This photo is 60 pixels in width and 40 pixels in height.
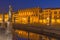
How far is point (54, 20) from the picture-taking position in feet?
15.5

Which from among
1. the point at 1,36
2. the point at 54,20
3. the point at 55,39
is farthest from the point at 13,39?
the point at 54,20

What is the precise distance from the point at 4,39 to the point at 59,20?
2.65 meters

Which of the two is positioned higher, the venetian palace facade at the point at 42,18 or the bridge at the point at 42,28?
the venetian palace facade at the point at 42,18

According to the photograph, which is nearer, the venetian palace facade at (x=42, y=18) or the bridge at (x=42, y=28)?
the bridge at (x=42, y=28)

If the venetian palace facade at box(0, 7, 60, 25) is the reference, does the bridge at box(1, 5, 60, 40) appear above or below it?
below

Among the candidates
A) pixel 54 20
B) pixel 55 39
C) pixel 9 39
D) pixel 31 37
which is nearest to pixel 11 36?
pixel 9 39

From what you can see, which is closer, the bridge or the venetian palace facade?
the bridge

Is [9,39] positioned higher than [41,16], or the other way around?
[41,16]

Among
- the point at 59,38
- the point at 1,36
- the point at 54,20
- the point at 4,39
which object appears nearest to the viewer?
the point at 59,38

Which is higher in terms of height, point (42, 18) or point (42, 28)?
point (42, 18)

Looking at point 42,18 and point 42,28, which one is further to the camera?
point 42,18

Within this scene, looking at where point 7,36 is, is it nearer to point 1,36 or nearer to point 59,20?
point 1,36

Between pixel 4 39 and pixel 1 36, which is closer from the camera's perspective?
pixel 4 39

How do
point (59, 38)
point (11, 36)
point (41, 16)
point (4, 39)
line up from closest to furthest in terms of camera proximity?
1. point (59, 38)
2. point (11, 36)
3. point (4, 39)
4. point (41, 16)
